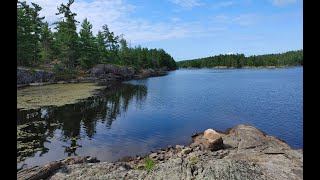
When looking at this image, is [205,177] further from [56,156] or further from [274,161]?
[56,156]

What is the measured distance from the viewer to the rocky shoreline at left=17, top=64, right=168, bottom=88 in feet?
224

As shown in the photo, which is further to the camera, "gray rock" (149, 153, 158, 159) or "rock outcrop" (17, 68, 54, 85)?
"rock outcrop" (17, 68, 54, 85)

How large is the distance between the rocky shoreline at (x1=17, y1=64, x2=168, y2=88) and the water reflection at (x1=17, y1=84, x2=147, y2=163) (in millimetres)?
27513

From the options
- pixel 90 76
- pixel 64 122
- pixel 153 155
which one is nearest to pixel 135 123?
pixel 64 122

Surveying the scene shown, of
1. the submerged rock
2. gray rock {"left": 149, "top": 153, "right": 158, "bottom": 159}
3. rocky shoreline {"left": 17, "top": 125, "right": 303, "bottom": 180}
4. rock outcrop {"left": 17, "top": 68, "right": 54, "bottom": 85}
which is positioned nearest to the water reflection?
gray rock {"left": 149, "top": 153, "right": 158, "bottom": 159}

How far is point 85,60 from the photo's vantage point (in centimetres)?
9062

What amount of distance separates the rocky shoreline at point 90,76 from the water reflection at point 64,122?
27.5 metres

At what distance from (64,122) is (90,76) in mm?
56901

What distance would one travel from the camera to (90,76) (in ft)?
293

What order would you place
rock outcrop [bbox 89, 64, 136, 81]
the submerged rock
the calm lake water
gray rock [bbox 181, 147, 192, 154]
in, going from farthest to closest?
rock outcrop [bbox 89, 64, 136, 81] → the calm lake water → the submerged rock → gray rock [bbox 181, 147, 192, 154]

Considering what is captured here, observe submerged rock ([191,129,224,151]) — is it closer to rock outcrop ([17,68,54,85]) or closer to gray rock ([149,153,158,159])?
gray rock ([149,153,158,159])

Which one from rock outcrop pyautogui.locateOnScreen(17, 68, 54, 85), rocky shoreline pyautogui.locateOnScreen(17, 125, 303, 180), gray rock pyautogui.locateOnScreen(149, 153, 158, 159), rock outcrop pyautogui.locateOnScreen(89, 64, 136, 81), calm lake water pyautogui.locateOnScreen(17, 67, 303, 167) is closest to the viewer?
rocky shoreline pyautogui.locateOnScreen(17, 125, 303, 180)

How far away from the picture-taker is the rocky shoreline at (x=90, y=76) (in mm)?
68412
